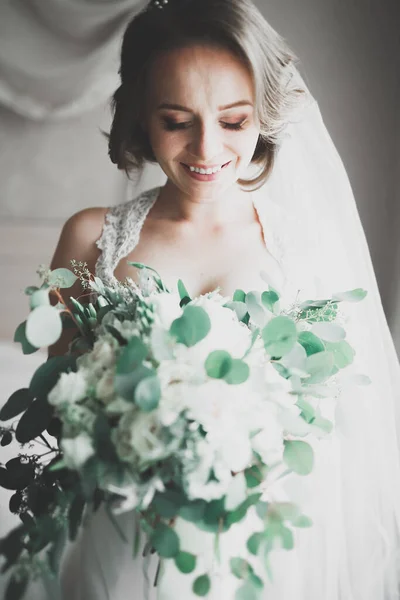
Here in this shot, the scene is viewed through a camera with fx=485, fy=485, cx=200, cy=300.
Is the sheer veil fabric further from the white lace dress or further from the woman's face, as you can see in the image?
the woman's face

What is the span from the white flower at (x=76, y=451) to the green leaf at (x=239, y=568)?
177 mm

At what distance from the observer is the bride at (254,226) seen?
2.44 feet

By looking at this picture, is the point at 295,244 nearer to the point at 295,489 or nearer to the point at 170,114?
the point at 170,114

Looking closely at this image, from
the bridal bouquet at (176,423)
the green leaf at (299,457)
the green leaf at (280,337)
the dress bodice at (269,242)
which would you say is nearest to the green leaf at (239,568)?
the bridal bouquet at (176,423)

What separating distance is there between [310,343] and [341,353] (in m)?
0.05

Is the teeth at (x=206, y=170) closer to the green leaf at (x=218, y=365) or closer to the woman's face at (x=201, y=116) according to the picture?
the woman's face at (x=201, y=116)

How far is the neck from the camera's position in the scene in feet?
3.04

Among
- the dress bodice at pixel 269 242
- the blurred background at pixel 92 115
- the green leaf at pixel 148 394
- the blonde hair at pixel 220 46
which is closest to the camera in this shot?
the green leaf at pixel 148 394

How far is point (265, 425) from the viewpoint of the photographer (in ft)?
1.53

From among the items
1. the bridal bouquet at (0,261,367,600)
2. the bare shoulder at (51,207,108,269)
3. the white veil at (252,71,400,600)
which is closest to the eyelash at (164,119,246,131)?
the white veil at (252,71,400,600)

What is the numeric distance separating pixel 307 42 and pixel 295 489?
90cm

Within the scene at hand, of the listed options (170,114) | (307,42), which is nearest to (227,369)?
(170,114)

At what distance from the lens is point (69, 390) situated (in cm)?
46

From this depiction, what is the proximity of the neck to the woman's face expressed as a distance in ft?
0.30
